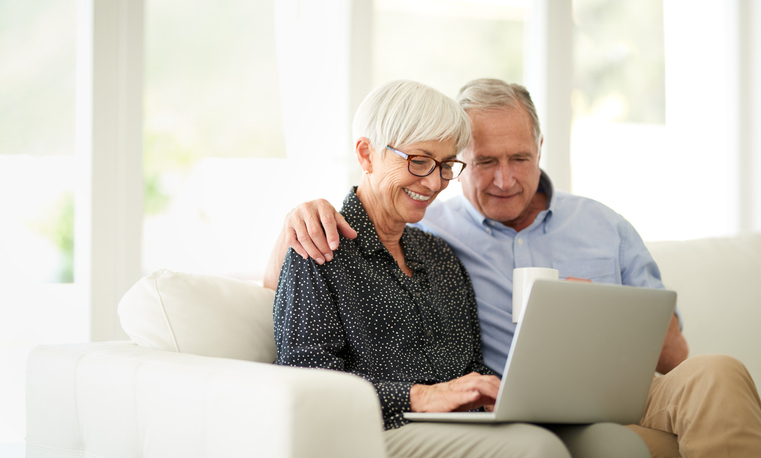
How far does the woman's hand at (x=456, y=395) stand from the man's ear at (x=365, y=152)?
1.91ft

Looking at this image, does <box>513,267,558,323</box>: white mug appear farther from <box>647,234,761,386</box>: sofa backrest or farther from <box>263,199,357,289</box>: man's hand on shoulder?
<box>647,234,761,386</box>: sofa backrest

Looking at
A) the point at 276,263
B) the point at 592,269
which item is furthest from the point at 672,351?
the point at 276,263

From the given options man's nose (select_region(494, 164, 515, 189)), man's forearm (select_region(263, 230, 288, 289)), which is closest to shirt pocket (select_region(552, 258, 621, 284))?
man's nose (select_region(494, 164, 515, 189))

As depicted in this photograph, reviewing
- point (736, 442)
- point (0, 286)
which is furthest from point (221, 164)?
point (736, 442)

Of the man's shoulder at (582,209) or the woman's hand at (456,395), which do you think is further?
the man's shoulder at (582,209)

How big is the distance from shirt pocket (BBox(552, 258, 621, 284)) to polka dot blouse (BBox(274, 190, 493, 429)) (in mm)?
393

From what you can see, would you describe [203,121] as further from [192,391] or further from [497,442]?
[497,442]

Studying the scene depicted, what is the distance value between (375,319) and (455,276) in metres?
0.39

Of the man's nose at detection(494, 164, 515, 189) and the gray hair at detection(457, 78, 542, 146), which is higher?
the gray hair at detection(457, 78, 542, 146)

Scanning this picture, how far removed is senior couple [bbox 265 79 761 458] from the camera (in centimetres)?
128

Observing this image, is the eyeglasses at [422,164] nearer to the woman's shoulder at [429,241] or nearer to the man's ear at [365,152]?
the man's ear at [365,152]

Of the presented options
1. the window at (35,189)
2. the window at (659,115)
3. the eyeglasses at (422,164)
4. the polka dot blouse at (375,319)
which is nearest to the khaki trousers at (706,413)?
the polka dot blouse at (375,319)

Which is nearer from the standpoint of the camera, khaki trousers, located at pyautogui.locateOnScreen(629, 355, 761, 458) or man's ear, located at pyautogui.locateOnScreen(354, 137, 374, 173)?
khaki trousers, located at pyautogui.locateOnScreen(629, 355, 761, 458)

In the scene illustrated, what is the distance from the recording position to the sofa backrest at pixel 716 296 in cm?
218
